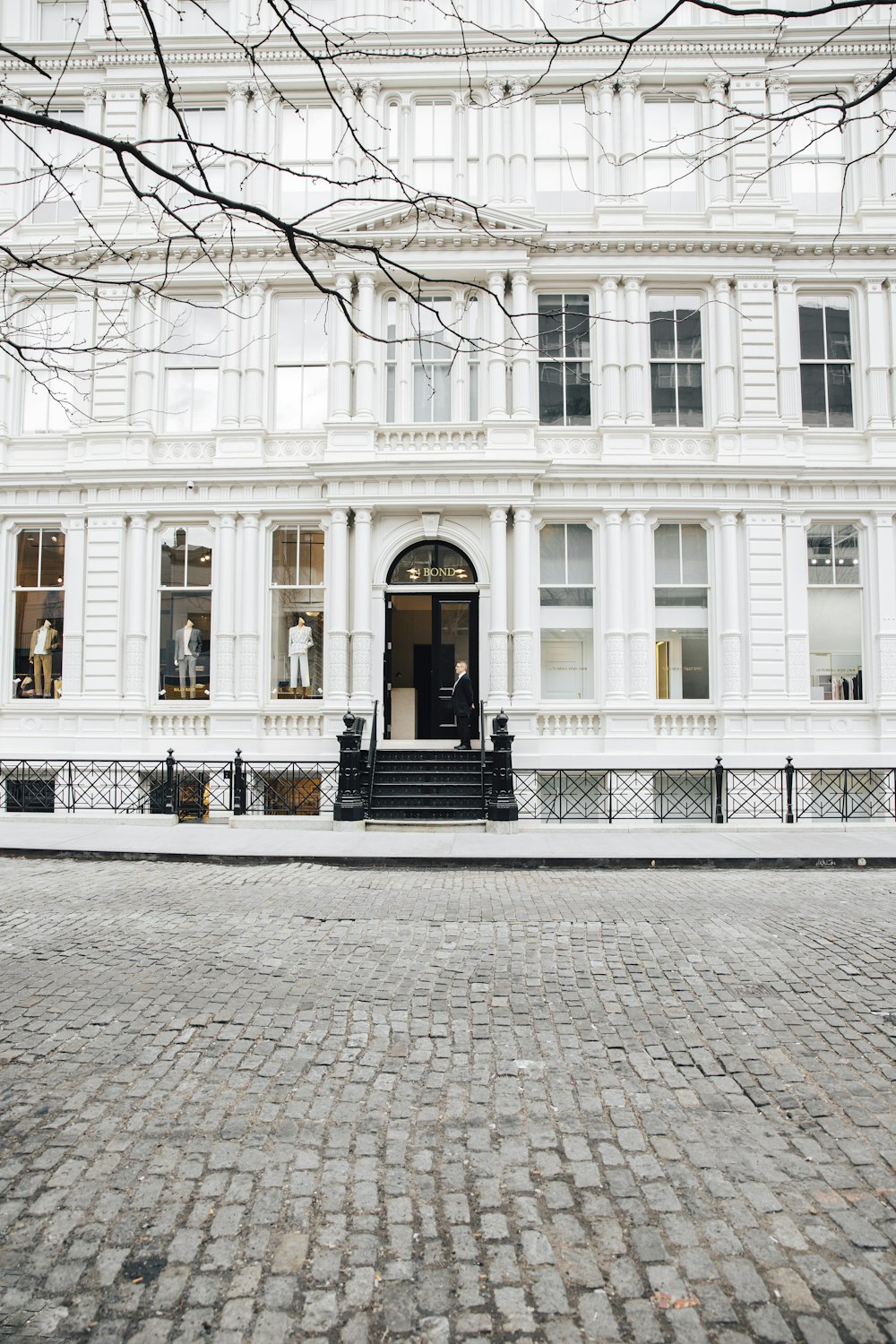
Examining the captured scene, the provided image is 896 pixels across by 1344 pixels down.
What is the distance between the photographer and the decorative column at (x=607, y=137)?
62.5 feet

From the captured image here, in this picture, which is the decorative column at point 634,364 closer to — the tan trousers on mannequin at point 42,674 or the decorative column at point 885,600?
the decorative column at point 885,600

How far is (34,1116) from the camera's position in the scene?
4.04 metres

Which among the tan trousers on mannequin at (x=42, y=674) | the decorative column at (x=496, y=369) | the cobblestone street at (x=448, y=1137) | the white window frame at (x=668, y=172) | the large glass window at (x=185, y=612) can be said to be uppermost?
the white window frame at (x=668, y=172)

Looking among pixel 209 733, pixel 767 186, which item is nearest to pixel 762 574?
pixel 767 186

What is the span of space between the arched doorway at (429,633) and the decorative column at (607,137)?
30.1 ft

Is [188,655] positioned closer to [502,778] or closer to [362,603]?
[362,603]

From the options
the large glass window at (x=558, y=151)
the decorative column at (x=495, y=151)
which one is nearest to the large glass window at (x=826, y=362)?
the large glass window at (x=558, y=151)

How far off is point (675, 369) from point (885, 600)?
23.6ft

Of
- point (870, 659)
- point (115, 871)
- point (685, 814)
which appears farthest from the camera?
point (870, 659)

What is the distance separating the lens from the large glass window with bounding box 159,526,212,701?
62.5 feet

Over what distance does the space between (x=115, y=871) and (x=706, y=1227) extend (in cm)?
1024

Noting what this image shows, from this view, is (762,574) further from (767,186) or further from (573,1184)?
(573,1184)

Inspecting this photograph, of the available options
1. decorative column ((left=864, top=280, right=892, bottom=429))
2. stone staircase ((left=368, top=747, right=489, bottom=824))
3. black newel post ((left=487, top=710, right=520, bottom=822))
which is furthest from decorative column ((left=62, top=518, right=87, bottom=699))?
decorative column ((left=864, top=280, right=892, bottom=429))

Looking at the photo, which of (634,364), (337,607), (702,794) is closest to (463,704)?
(337,607)
